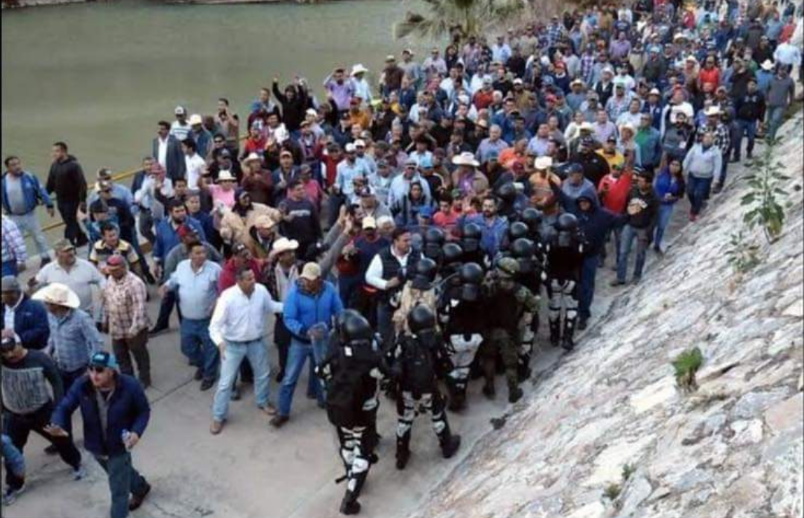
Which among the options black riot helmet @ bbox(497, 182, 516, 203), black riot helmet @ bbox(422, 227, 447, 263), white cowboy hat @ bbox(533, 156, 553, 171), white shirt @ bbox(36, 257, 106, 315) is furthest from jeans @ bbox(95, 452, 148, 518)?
white cowboy hat @ bbox(533, 156, 553, 171)

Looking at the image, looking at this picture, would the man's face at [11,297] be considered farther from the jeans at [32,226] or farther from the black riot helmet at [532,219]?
the black riot helmet at [532,219]

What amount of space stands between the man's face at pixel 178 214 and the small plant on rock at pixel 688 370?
15.7ft

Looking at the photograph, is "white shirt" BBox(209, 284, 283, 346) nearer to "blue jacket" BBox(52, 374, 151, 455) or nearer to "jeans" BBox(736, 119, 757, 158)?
"blue jacket" BBox(52, 374, 151, 455)

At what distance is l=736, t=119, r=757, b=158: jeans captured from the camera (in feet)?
39.5

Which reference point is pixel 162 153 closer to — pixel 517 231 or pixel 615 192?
pixel 517 231

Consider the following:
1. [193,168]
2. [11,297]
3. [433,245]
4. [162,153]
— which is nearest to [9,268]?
[11,297]

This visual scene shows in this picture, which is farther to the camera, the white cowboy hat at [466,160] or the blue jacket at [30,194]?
the white cowboy hat at [466,160]

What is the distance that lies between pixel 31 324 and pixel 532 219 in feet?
14.1

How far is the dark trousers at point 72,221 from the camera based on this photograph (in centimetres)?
989

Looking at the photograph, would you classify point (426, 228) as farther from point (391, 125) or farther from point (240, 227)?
point (391, 125)

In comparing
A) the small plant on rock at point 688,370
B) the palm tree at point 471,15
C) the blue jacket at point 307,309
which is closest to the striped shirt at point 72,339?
the blue jacket at point 307,309

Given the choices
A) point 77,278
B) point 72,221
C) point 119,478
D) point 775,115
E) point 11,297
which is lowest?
point 119,478

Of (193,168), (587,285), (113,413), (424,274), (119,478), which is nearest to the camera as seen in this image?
(113,413)

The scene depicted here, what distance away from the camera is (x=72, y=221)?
10094 mm
